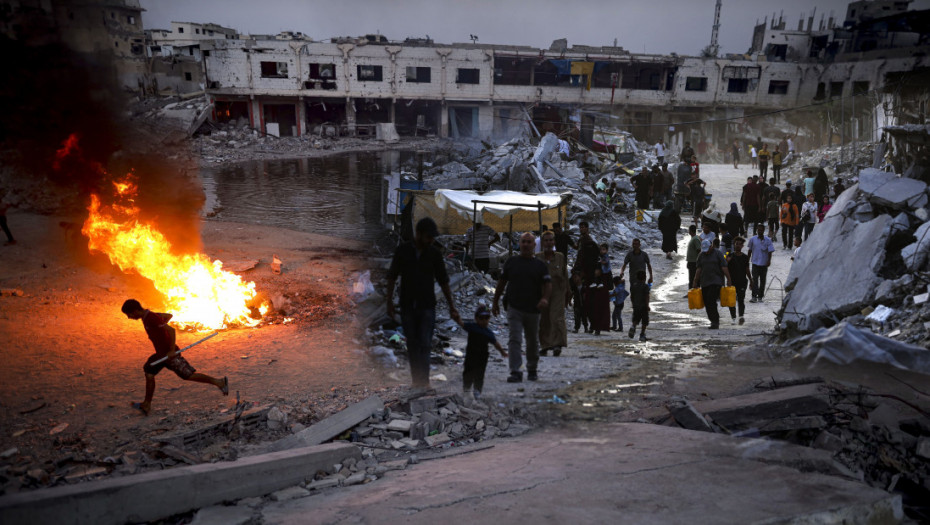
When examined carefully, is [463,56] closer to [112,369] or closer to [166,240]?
[166,240]

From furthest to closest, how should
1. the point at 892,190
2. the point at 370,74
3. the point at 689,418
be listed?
the point at 370,74 → the point at 892,190 → the point at 689,418

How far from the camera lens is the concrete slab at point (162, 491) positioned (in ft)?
10.1

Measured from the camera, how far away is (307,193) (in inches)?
890

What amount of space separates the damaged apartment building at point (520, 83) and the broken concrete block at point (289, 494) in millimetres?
37505

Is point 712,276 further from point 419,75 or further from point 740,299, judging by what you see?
point 419,75

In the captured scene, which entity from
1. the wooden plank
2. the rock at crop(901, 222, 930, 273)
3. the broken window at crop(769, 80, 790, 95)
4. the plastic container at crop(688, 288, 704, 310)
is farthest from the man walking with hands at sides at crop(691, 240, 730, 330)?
the broken window at crop(769, 80, 790, 95)

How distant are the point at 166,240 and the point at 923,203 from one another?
12105mm

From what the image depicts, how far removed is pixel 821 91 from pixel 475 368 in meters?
45.6

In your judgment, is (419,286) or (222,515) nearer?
(222,515)

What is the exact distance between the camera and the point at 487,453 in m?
4.14

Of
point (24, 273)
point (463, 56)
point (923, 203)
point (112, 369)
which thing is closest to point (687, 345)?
point (923, 203)

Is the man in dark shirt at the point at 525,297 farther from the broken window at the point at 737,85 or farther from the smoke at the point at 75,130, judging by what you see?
the broken window at the point at 737,85

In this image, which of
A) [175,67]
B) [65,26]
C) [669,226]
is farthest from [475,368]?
[175,67]

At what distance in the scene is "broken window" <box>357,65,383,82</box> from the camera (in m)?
41.6
